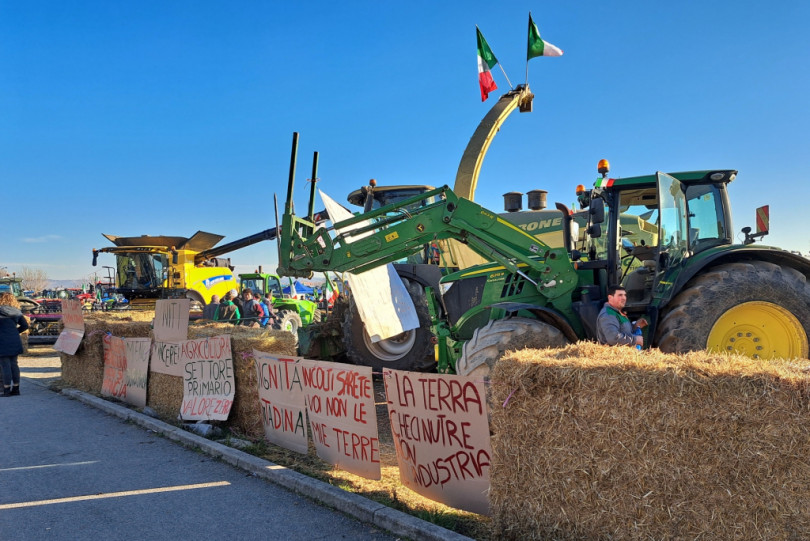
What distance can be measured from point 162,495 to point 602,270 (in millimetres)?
4968

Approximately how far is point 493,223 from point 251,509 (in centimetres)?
378

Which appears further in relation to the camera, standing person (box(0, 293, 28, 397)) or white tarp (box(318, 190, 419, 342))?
Result: standing person (box(0, 293, 28, 397))

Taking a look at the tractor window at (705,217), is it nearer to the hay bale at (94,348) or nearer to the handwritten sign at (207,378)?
the handwritten sign at (207,378)

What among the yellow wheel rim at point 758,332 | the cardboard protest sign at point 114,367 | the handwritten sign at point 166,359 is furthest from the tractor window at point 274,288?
the yellow wheel rim at point 758,332

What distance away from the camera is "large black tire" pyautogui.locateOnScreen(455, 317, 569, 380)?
504 cm

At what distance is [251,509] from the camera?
4184 millimetres

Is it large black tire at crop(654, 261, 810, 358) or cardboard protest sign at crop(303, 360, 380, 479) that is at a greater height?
large black tire at crop(654, 261, 810, 358)

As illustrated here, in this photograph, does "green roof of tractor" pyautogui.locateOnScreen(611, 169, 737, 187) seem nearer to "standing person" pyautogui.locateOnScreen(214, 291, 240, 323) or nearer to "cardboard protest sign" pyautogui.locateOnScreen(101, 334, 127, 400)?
"cardboard protest sign" pyautogui.locateOnScreen(101, 334, 127, 400)

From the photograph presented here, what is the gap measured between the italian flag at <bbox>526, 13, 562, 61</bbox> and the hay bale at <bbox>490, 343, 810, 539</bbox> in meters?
7.47

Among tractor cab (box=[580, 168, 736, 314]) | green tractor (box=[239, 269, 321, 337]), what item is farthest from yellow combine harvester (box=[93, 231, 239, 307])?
tractor cab (box=[580, 168, 736, 314])

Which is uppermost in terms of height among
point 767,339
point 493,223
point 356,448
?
point 493,223

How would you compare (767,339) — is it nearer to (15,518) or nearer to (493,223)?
(493,223)

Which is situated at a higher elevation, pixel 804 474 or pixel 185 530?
pixel 804 474

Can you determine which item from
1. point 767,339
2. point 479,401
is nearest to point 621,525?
point 479,401
